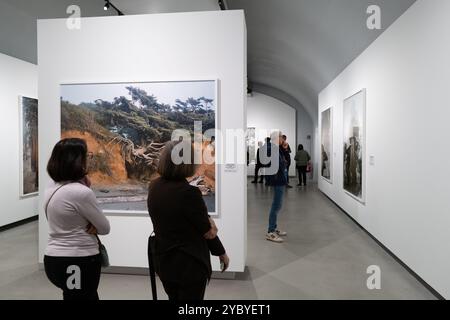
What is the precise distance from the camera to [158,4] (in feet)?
18.4

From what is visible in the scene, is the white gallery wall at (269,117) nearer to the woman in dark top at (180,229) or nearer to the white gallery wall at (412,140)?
the white gallery wall at (412,140)

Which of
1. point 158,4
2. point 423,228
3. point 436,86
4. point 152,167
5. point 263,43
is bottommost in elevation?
point 423,228

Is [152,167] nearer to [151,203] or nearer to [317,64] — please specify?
[151,203]

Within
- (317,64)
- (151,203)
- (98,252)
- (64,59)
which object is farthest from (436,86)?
(317,64)


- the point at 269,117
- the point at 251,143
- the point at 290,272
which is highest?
the point at 269,117

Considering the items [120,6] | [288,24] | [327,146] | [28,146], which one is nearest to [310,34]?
[288,24]

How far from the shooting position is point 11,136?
730 centimetres

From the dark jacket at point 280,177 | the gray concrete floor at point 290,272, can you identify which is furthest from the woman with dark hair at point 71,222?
the dark jacket at point 280,177

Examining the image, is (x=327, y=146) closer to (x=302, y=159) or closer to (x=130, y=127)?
(x=302, y=159)

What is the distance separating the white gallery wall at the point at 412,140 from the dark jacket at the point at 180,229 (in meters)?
2.85

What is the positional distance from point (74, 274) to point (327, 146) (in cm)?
931

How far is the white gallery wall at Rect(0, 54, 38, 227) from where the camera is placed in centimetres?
705
